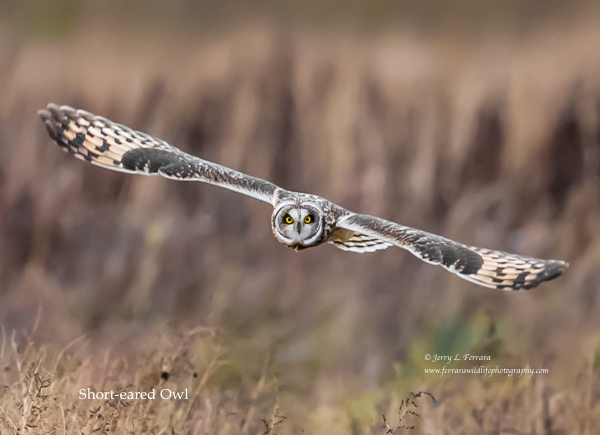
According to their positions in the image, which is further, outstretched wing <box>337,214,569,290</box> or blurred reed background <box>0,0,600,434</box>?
blurred reed background <box>0,0,600,434</box>

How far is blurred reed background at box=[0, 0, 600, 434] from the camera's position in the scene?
6.41 ft

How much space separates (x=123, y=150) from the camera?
186 cm

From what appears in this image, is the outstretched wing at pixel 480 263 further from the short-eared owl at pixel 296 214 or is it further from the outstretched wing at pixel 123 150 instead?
the outstretched wing at pixel 123 150

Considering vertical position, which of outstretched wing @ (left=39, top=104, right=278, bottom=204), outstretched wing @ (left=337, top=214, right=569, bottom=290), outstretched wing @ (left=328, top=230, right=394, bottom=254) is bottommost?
outstretched wing @ (left=337, top=214, right=569, bottom=290)

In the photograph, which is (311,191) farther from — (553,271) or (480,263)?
(553,271)

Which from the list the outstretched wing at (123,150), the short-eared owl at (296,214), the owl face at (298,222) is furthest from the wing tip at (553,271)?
the outstretched wing at (123,150)

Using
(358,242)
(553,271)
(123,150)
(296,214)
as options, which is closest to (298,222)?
(296,214)

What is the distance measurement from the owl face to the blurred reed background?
0.30 meters

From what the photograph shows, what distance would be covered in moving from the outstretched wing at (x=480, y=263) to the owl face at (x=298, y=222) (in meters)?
0.23

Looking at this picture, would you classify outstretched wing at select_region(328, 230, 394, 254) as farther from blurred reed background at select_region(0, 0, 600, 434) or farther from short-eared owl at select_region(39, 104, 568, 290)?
blurred reed background at select_region(0, 0, 600, 434)

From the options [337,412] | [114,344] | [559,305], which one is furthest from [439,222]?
[114,344]

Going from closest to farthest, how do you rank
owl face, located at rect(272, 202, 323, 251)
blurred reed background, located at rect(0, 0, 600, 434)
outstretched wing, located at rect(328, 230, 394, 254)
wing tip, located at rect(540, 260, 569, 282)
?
wing tip, located at rect(540, 260, 569, 282), owl face, located at rect(272, 202, 323, 251), outstretched wing, located at rect(328, 230, 394, 254), blurred reed background, located at rect(0, 0, 600, 434)

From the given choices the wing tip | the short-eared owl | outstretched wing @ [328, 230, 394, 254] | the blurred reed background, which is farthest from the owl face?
the wing tip

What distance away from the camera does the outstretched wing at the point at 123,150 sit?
70.3 inches
